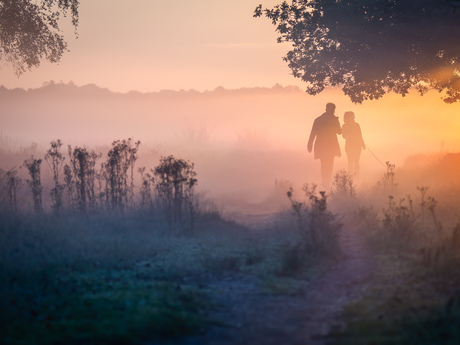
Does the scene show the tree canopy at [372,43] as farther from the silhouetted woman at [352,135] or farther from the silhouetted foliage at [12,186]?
the silhouetted foliage at [12,186]

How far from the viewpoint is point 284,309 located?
23.6 ft

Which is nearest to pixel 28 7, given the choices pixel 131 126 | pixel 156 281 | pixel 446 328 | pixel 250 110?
pixel 156 281

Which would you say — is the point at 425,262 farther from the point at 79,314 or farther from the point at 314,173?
the point at 314,173

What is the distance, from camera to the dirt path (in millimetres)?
6172

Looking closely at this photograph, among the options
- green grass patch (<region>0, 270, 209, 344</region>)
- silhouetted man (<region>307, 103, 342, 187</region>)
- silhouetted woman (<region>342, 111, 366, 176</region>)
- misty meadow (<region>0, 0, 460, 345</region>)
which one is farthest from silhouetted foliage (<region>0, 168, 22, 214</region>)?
silhouetted woman (<region>342, 111, 366, 176</region>)

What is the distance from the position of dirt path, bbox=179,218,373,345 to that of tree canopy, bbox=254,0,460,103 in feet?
24.8

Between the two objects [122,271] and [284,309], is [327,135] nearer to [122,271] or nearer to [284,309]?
[122,271]

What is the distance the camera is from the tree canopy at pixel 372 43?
14359mm

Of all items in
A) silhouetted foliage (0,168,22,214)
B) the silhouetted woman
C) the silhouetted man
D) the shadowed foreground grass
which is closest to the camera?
the shadowed foreground grass

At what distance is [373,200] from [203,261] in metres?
7.15

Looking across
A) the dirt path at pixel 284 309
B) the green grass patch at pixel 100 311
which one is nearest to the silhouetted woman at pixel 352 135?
the dirt path at pixel 284 309

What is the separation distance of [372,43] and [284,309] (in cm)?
1028

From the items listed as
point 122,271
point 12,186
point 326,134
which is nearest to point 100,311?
point 122,271

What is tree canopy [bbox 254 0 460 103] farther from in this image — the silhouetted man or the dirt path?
the dirt path
